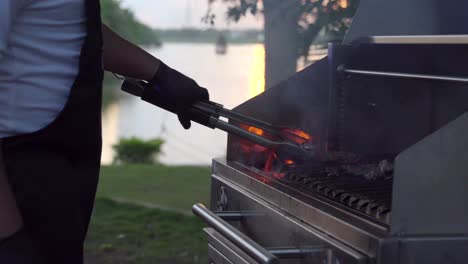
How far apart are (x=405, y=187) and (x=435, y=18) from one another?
0.95 m

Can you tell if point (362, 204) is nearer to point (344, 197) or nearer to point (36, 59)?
point (344, 197)

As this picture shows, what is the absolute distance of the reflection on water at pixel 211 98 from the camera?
11.5 feet

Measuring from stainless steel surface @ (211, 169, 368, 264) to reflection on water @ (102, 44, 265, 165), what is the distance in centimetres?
41

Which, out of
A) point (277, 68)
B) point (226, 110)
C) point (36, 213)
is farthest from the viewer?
point (277, 68)

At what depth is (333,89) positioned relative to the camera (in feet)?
7.59

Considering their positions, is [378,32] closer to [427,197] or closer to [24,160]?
[427,197]

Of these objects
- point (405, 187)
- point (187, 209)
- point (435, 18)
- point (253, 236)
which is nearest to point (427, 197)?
point (405, 187)

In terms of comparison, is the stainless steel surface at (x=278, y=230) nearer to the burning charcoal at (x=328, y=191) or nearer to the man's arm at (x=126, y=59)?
the burning charcoal at (x=328, y=191)

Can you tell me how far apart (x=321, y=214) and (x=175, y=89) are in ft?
2.20

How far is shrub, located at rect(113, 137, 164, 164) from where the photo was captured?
9633 millimetres

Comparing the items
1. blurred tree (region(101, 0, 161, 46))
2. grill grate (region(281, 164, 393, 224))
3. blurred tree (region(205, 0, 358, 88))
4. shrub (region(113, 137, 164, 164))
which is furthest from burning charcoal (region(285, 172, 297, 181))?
blurred tree (region(101, 0, 161, 46))

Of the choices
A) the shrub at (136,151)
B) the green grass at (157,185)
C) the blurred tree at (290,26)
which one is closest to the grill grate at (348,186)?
the blurred tree at (290,26)

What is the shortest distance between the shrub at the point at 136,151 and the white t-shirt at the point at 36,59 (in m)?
8.11

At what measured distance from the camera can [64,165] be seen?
154 centimetres
